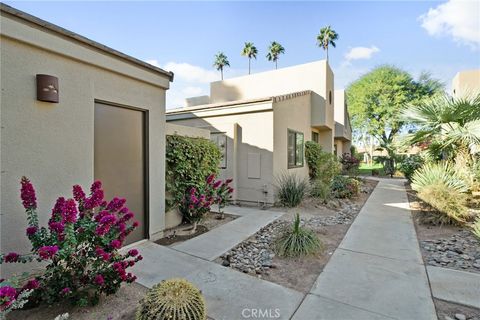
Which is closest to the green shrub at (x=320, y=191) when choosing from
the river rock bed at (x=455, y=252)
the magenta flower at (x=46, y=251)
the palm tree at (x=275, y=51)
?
the river rock bed at (x=455, y=252)

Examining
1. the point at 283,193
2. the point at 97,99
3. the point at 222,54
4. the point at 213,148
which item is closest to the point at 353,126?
the point at 222,54

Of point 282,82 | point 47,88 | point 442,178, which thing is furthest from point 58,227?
point 282,82

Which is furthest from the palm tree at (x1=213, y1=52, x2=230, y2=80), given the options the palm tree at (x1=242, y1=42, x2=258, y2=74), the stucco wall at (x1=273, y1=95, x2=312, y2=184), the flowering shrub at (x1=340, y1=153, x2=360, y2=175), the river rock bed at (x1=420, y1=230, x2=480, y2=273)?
the river rock bed at (x1=420, y1=230, x2=480, y2=273)

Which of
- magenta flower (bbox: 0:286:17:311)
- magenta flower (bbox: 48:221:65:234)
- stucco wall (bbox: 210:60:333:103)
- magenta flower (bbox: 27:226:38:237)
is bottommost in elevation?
magenta flower (bbox: 0:286:17:311)

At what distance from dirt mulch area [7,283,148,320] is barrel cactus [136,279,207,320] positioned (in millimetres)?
483

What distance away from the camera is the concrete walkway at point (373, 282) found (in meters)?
2.56

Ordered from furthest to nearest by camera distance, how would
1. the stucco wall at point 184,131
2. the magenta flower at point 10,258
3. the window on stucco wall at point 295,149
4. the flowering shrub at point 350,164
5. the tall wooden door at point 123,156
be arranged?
the flowering shrub at point 350,164
the window on stucco wall at point 295,149
the stucco wall at point 184,131
the tall wooden door at point 123,156
the magenta flower at point 10,258

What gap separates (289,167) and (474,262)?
5571 millimetres

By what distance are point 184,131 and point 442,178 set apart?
680 centimetres

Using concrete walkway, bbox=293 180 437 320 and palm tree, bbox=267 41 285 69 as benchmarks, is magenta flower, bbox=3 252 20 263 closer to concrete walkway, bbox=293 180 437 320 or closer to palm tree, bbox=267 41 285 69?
concrete walkway, bbox=293 180 437 320

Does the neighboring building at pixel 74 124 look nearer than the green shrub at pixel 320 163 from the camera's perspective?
Yes

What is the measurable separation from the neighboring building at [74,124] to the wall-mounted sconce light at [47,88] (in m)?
0.01

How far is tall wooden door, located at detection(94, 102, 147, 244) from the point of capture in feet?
12.4

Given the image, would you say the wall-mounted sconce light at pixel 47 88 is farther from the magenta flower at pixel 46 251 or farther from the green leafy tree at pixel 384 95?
the green leafy tree at pixel 384 95
